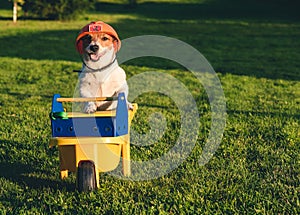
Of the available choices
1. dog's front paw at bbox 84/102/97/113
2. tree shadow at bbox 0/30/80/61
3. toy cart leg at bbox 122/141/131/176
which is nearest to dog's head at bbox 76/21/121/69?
dog's front paw at bbox 84/102/97/113

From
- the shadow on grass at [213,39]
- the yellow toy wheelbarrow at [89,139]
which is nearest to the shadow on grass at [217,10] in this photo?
the shadow on grass at [213,39]

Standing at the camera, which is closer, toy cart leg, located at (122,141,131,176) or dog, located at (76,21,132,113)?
dog, located at (76,21,132,113)

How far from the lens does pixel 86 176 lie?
397 centimetres

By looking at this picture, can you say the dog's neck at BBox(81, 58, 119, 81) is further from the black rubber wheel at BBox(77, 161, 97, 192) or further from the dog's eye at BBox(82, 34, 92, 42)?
the black rubber wheel at BBox(77, 161, 97, 192)

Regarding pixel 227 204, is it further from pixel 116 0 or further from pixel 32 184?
pixel 116 0

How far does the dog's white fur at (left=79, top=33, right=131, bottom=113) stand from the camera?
4.16 metres

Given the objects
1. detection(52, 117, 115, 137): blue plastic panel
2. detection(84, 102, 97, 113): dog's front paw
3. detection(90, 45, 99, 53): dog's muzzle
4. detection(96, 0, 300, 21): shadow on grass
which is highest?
detection(96, 0, 300, 21): shadow on grass

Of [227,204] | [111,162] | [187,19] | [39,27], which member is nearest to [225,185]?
[227,204]

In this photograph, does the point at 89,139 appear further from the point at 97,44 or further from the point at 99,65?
the point at 97,44

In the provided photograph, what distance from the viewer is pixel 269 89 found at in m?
9.02

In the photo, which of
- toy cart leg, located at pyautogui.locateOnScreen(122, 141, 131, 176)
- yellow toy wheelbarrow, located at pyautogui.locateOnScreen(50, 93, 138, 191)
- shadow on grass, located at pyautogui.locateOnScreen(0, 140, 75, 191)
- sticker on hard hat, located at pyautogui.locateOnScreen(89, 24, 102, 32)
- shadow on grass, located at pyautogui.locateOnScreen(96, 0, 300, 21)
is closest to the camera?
yellow toy wheelbarrow, located at pyautogui.locateOnScreen(50, 93, 138, 191)

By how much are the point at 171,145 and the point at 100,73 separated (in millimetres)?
1565

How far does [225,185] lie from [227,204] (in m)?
0.43

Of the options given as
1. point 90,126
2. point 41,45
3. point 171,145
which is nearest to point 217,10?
point 41,45
